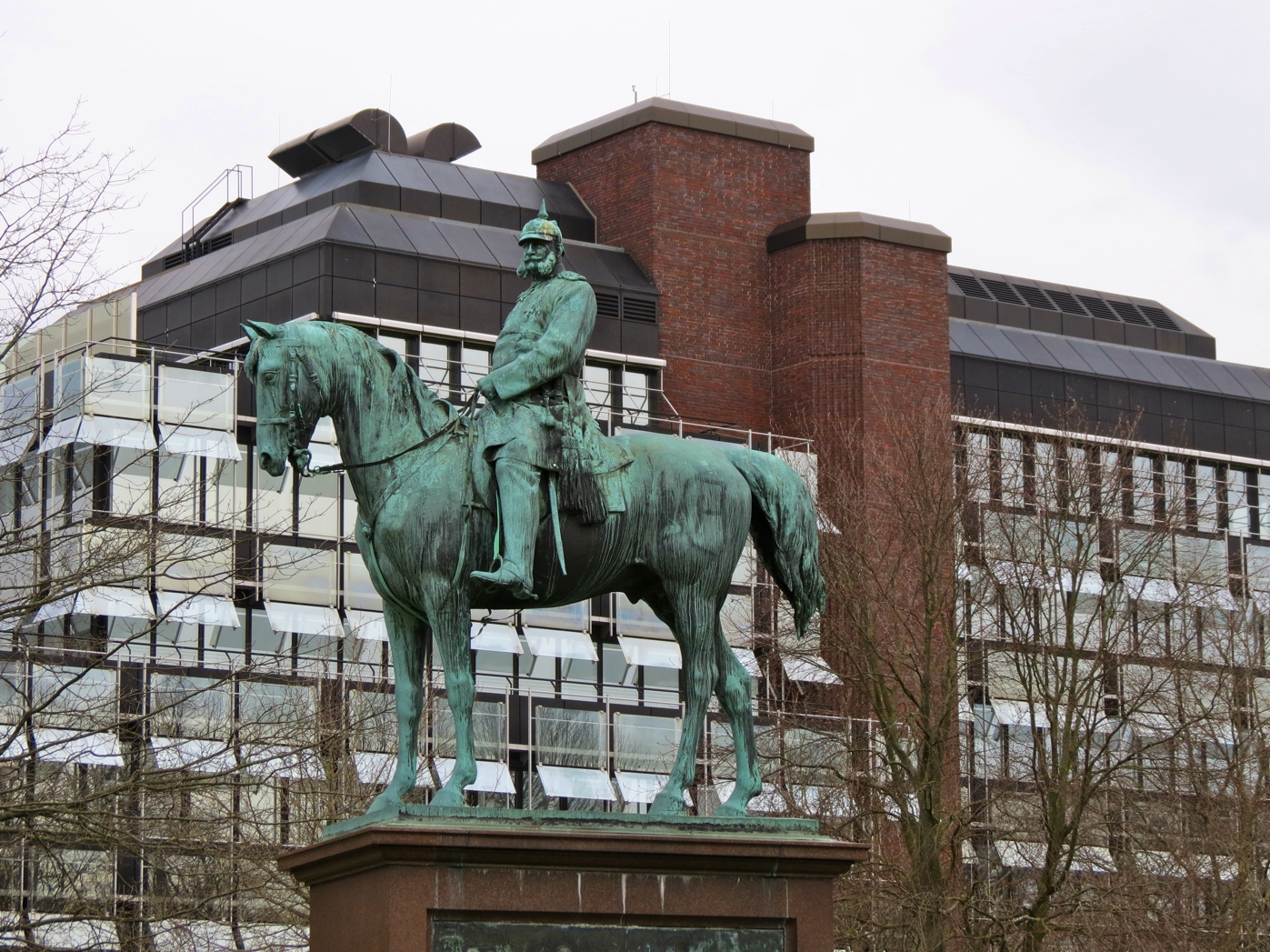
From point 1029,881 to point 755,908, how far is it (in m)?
29.5

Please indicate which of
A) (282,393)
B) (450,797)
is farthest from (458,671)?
(282,393)

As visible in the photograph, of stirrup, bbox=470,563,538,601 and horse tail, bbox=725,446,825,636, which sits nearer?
stirrup, bbox=470,563,538,601

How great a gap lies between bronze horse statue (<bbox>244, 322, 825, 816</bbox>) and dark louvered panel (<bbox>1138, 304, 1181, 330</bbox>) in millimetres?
64057

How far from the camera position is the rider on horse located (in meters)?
18.4

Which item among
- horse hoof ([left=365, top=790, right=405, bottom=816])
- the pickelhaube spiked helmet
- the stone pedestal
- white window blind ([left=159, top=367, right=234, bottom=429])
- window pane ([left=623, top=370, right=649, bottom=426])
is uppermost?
window pane ([left=623, top=370, right=649, bottom=426])

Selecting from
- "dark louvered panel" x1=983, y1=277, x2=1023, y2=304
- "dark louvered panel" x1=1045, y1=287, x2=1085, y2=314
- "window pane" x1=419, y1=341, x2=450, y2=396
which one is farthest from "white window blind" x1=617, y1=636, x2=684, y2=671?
"dark louvered panel" x1=1045, y1=287, x2=1085, y2=314

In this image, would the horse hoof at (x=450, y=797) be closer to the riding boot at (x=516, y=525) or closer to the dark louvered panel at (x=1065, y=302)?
the riding boot at (x=516, y=525)

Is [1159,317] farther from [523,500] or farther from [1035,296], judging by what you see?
[523,500]

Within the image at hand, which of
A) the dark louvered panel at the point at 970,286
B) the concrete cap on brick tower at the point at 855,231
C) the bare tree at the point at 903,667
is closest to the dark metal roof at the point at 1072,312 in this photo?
the dark louvered panel at the point at 970,286

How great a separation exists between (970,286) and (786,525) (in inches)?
2328

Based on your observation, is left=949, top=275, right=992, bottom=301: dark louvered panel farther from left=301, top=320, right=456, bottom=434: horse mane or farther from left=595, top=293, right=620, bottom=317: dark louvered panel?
left=301, top=320, right=456, bottom=434: horse mane

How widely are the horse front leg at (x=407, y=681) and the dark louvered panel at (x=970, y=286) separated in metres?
59.9

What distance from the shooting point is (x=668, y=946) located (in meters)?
18.0

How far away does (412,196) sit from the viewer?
65438 mm
